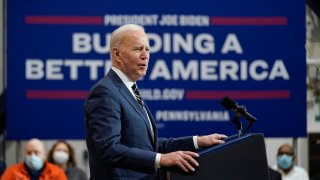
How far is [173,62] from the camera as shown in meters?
6.25

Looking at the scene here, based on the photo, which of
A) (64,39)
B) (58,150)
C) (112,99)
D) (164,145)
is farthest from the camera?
(58,150)

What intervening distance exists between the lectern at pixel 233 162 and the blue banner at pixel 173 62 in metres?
3.46

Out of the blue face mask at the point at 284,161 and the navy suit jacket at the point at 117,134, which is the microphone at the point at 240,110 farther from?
the blue face mask at the point at 284,161

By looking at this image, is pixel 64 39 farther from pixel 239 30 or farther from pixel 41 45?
pixel 239 30

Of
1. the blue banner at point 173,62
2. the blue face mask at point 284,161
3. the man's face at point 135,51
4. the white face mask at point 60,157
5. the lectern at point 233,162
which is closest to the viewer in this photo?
the lectern at point 233,162

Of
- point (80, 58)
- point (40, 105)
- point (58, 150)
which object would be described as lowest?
point (58, 150)

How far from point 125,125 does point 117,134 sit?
0.09 meters

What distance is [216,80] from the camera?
6281 mm

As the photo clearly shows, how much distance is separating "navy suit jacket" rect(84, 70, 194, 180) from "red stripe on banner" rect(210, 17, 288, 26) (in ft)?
11.4

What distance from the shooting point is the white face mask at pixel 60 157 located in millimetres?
6984

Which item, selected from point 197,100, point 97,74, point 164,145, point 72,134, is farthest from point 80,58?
point 164,145

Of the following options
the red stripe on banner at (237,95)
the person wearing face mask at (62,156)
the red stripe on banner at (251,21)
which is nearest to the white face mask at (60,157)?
the person wearing face mask at (62,156)

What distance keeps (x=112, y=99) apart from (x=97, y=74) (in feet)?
11.4

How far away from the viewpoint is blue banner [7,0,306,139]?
6219 mm
